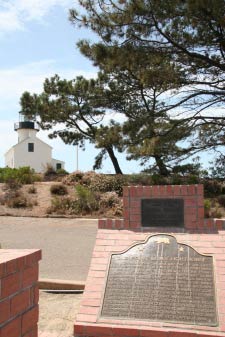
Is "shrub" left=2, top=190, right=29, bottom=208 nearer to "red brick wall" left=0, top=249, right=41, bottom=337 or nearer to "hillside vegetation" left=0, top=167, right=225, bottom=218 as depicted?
"hillside vegetation" left=0, top=167, right=225, bottom=218

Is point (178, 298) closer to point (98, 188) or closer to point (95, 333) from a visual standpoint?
point (95, 333)

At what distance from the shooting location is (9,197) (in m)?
14.8

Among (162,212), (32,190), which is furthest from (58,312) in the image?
(32,190)

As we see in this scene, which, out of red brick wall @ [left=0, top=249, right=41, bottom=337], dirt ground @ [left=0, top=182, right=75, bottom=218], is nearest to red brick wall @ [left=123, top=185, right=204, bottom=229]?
red brick wall @ [left=0, top=249, right=41, bottom=337]

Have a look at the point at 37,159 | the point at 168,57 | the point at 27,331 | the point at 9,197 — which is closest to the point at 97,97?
the point at 168,57

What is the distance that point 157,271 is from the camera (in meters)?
4.40

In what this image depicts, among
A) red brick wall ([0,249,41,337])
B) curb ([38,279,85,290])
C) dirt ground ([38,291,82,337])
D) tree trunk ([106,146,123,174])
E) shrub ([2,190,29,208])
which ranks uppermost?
tree trunk ([106,146,123,174])

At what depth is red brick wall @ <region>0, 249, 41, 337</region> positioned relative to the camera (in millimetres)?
2197

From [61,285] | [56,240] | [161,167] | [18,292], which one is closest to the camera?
[18,292]

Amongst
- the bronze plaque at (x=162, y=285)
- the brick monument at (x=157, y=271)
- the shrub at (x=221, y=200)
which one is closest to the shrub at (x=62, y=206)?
the shrub at (x=221, y=200)

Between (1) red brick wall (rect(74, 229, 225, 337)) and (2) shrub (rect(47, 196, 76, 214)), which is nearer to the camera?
(1) red brick wall (rect(74, 229, 225, 337))

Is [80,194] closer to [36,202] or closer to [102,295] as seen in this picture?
[36,202]

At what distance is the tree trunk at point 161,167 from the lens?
1494 cm

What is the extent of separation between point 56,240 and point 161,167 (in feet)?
21.3
